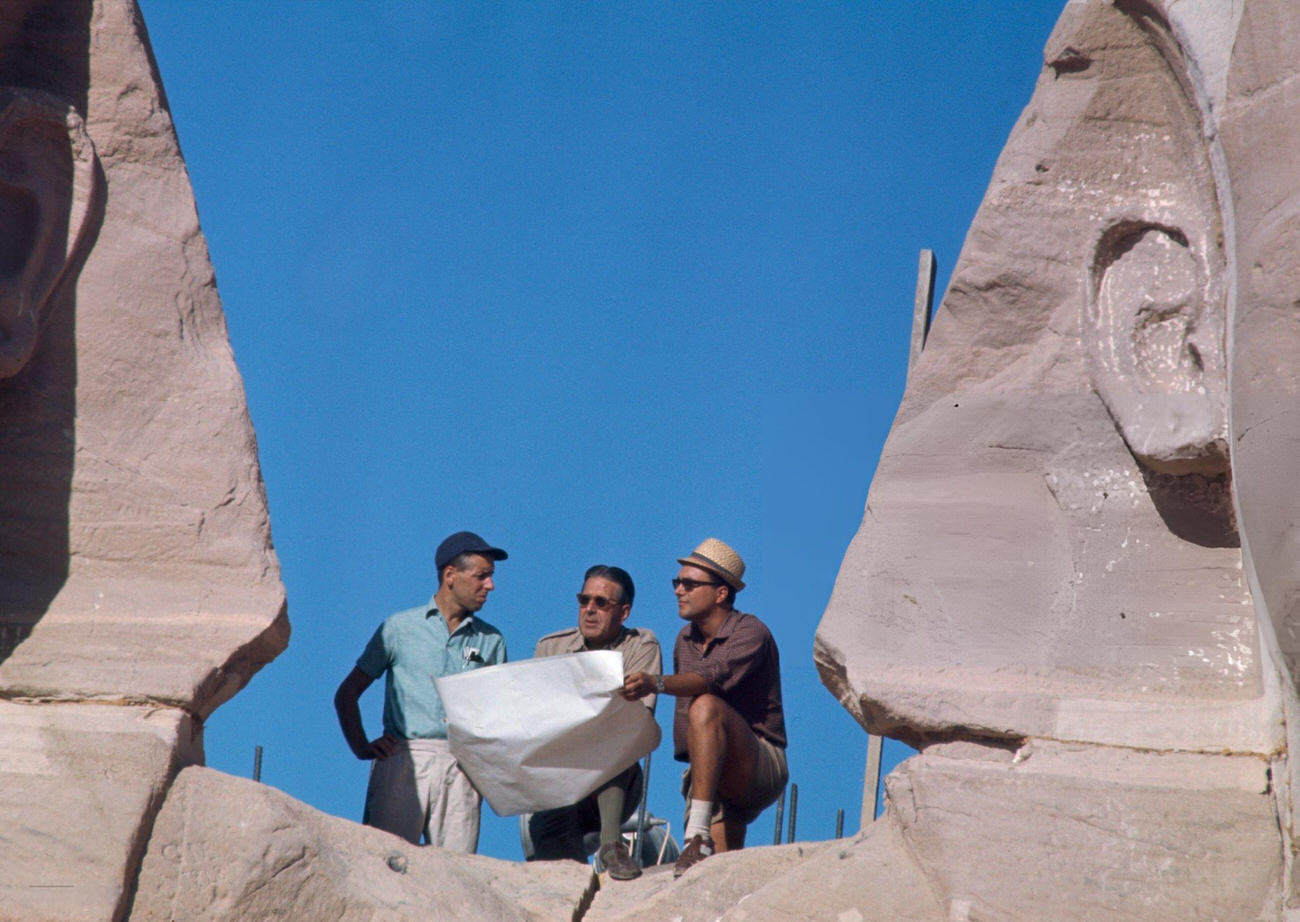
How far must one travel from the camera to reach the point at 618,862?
3922 mm

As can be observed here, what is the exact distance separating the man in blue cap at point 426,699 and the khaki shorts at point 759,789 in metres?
0.58

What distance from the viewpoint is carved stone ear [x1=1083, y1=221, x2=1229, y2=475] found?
3.20 m

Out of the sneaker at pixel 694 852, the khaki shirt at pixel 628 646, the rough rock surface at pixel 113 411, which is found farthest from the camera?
the khaki shirt at pixel 628 646

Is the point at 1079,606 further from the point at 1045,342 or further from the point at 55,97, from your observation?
the point at 55,97

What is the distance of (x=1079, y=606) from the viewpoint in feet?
11.2

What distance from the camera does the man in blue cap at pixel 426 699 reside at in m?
4.32

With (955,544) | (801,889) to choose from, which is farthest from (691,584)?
(801,889)

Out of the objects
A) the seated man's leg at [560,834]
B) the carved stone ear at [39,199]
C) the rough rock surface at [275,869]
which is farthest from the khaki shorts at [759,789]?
the carved stone ear at [39,199]

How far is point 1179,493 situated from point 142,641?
1957 mm

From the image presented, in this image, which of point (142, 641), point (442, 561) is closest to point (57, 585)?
point (142, 641)

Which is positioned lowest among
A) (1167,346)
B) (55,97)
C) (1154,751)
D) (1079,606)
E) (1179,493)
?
(1154,751)

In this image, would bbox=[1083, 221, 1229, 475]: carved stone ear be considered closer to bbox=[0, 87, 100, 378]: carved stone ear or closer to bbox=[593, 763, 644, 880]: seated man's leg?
bbox=[593, 763, 644, 880]: seated man's leg

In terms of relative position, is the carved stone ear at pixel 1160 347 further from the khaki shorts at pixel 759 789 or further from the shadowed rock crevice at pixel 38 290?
the shadowed rock crevice at pixel 38 290

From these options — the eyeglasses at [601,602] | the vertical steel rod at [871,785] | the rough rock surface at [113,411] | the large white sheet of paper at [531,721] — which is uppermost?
the rough rock surface at [113,411]
